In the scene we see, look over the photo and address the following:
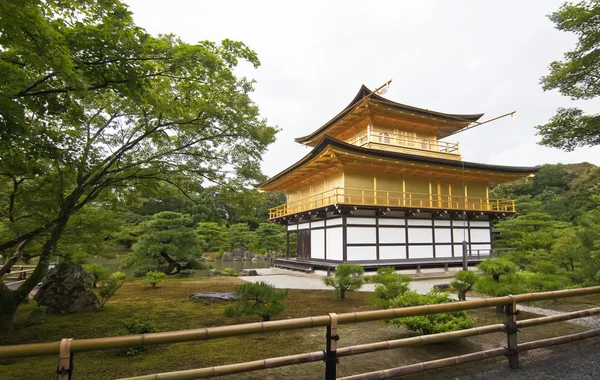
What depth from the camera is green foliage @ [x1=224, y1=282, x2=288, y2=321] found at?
5.08m

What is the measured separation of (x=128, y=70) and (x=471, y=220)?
710 inches

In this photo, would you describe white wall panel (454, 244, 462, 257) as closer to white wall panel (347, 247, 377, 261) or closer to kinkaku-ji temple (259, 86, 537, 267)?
kinkaku-ji temple (259, 86, 537, 267)

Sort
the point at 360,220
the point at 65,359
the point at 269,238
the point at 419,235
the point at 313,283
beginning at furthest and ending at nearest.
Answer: the point at 269,238 → the point at 419,235 → the point at 360,220 → the point at 313,283 → the point at 65,359

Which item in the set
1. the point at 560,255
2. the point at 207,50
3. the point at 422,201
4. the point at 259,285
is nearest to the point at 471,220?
the point at 422,201

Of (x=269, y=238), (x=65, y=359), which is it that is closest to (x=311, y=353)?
(x=65, y=359)

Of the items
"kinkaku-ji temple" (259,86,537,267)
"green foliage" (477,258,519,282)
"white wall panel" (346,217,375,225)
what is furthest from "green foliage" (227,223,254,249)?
"green foliage" (477,258,519,282)

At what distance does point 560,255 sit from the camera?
337 inches

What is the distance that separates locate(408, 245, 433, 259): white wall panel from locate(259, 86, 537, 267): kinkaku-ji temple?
0.16ft

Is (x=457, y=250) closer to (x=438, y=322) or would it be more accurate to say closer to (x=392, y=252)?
(x=392, y=252)

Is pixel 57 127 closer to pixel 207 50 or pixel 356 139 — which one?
pixel 207 50

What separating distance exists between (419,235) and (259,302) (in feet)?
40.2

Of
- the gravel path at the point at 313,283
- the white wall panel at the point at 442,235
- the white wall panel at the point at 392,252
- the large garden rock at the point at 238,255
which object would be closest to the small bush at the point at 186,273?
the gravel path at the point at 313,283

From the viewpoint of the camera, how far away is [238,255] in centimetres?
3025

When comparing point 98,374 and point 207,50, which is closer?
point 98,374
